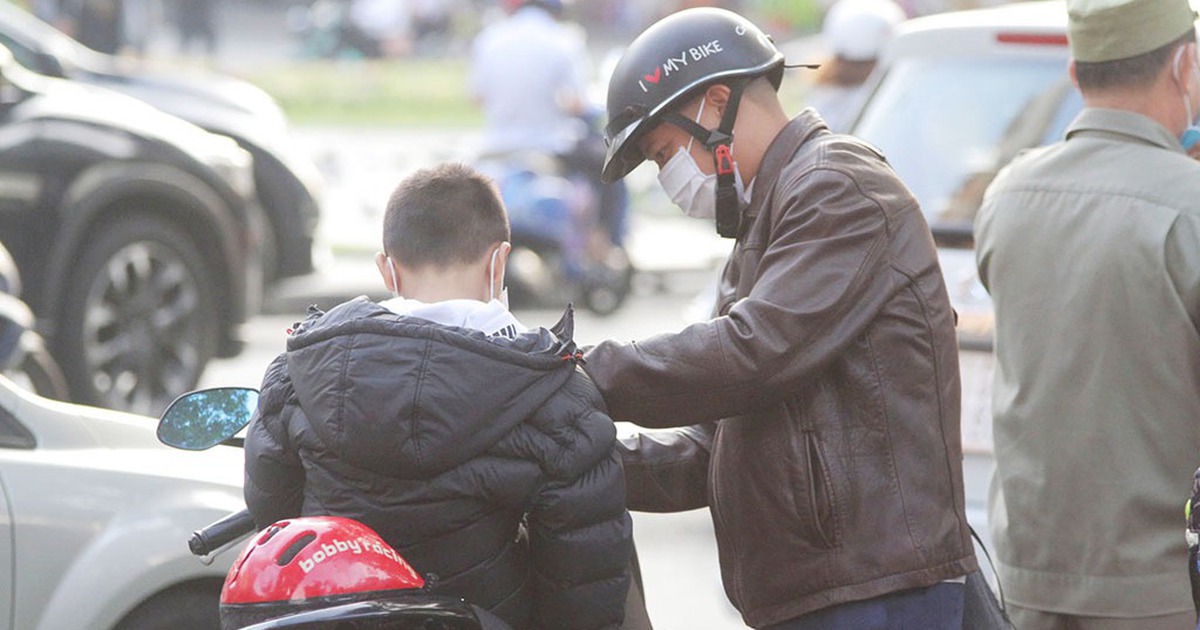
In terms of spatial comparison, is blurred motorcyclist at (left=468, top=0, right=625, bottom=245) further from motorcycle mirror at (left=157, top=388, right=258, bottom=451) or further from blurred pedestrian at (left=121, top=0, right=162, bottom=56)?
motorcycle mirror at (left=157, top=388, right=258, bottom=451)

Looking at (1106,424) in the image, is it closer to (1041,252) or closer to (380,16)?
(1041,252)

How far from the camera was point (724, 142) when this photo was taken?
10.8 feet

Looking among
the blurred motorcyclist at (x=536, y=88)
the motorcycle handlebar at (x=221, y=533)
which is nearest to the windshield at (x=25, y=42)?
the blurred motorcyclist at (x=536, y=88)

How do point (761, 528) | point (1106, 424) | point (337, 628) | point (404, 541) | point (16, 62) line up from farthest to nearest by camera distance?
point (16, 62)
point (1106, 424)
point (761, 528)
point (404, 541)
point (337, 628)

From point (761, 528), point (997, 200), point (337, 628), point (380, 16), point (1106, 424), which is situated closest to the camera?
point (337, 628)

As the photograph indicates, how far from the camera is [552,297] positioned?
13.0 meters

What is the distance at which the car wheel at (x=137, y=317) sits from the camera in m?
8.59

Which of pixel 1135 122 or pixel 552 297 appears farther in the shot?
pixel 552 297

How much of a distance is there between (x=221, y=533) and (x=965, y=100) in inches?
143

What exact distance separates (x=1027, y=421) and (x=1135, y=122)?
0.58 meters

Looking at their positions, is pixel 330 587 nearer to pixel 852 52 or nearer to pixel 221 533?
pixel 221 533

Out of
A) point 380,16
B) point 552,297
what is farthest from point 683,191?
point 380,16

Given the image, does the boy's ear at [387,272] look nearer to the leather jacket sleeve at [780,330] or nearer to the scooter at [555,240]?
the leather jacket sleeve at [780,330]

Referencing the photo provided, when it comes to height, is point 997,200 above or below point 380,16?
above
